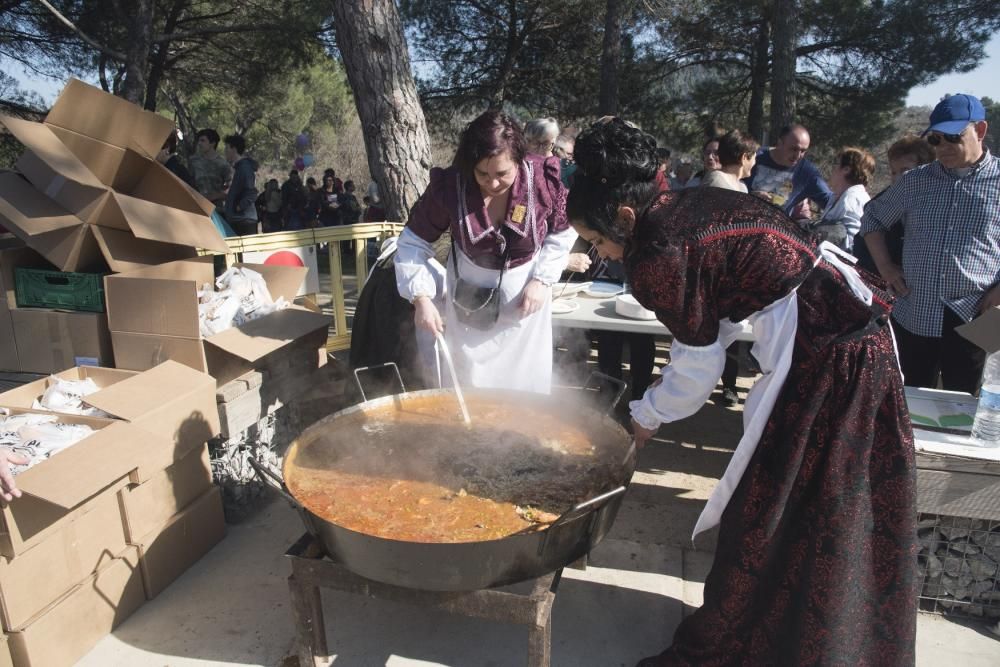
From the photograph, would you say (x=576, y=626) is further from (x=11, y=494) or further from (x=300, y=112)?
(x=300, y=112)

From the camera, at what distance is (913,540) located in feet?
5.70

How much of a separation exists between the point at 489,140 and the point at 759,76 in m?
11.2

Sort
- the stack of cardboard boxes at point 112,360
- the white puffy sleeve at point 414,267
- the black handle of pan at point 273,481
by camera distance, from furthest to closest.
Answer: the white puffy sleeve at point 414,267 → the stack of cardboard boxes at point 112,360 → the black handle of pan at point 273,481

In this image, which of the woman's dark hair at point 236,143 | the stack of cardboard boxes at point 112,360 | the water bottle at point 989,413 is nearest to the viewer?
the stack of cardboard boxes at point 112,360

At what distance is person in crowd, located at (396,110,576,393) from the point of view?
7.99 ft

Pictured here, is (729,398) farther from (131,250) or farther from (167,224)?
(131,250)

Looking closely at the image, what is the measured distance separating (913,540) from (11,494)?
2549mm

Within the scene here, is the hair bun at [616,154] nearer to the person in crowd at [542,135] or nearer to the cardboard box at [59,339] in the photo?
the cardboard box at [59,339]

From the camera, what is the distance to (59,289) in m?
2.93

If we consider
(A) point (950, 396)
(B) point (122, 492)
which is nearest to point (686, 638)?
(A) point (950, 396)

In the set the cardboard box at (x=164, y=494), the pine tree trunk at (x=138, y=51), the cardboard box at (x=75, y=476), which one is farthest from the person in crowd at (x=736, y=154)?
the pine tree trunk at (x=138, y=51)

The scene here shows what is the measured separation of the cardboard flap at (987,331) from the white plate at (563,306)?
177 cm

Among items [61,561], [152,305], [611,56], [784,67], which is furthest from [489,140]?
[611,56]

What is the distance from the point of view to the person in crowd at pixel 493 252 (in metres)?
2.44
